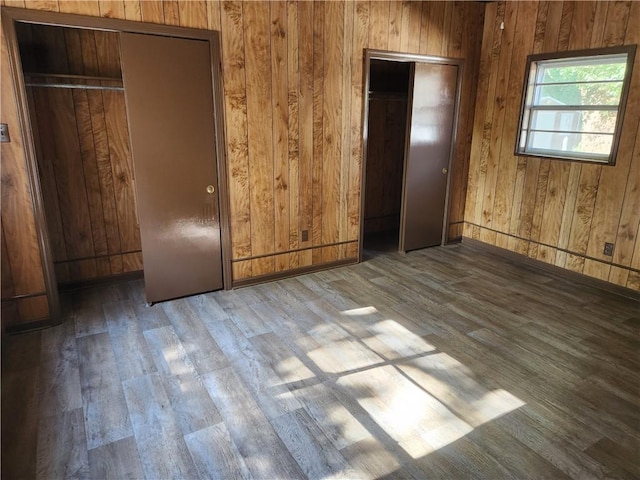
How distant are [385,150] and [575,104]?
87.4 inches

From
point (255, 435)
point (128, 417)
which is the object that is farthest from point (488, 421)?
point (128, 417)

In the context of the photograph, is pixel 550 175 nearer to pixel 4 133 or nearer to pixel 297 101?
pixel 297 101

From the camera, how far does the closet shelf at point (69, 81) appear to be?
3383mm

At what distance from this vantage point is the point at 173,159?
11.1 ft

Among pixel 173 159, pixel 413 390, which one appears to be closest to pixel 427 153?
pixel 173 159

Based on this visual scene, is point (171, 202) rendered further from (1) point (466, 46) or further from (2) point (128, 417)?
(1) point (466, 46)

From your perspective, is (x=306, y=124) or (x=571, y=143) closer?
(x=306, y=124)

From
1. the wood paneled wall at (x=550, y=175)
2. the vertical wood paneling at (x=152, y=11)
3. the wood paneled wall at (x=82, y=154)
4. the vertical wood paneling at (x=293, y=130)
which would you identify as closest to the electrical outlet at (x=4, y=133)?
the wood paneled wall at (x=82, y=154)

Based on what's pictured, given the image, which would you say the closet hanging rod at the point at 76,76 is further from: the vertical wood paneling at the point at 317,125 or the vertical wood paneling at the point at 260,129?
the vertical wood paneling at the point at 317,125

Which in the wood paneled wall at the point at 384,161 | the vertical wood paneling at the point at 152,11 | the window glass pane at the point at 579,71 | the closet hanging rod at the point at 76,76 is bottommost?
the wood paneled wall at the point at 384,161

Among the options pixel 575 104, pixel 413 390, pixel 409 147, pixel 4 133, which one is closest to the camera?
pixel 413 390

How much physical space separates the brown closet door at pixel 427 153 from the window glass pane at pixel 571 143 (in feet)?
3.02

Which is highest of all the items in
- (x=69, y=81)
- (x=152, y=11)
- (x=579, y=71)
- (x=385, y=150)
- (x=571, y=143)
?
(x=152, y=11)

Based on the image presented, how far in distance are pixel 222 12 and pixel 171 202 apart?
1553 mm
